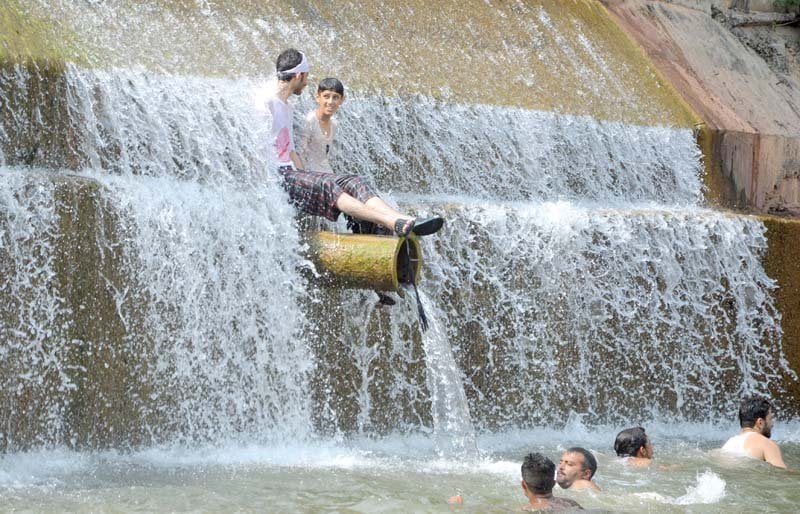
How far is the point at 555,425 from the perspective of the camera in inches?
323

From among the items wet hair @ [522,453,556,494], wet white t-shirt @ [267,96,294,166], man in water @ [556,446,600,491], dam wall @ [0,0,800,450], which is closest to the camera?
wet hair @ [522,453,556,494]

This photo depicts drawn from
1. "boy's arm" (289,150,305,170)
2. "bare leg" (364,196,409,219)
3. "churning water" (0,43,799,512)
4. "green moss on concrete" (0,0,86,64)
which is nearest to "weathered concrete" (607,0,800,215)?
"churning water" (0,43,799,512)

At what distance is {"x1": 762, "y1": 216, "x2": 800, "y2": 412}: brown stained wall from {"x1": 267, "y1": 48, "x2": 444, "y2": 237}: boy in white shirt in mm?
4142

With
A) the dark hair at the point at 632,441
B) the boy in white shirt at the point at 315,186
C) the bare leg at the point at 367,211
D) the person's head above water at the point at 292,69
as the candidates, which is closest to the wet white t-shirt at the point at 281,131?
the boy in white shirt at the point at 315,186

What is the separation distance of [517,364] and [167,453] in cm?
257

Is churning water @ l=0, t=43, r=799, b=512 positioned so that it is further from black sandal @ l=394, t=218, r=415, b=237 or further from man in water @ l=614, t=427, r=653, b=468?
black sandal @ l=394, t=218, r=415, b=237

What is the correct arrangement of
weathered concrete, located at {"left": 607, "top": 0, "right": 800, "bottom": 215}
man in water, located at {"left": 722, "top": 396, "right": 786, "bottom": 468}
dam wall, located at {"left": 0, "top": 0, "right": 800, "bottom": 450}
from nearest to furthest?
dam wall, located at {"left": 0, "top": 0, "right": 800, "bottom": 450}
man in water, located at {"left": 722, "top": 396, "right": 786, "bottom": 468}
weathered concrete, located at {"left": 607, "top": 0, "right": 800, "bottom": 215}

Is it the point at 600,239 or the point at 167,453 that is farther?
the point at 600,239

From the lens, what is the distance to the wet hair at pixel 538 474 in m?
5.18

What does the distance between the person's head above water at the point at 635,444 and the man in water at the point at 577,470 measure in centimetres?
104

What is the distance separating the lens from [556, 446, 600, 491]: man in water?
585 centimetres

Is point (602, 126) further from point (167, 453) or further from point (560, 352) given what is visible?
point (167, 453)

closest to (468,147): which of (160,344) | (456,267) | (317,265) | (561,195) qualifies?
(561,195)

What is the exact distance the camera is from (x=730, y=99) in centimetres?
1191
